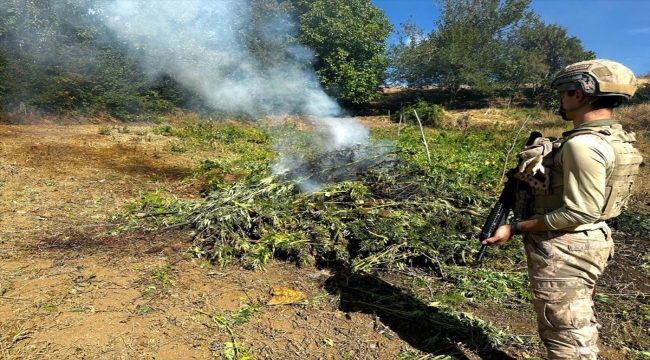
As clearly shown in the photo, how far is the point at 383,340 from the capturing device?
287 cm

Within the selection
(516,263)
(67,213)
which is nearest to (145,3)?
(67,213)

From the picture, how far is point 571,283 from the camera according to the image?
190 cm

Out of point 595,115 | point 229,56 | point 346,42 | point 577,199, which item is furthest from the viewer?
point 346,42

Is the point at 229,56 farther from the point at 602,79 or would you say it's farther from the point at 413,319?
the point at 602,79

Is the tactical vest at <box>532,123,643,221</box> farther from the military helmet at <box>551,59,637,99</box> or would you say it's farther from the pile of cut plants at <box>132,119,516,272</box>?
the pile of cut plants at <box>132,119,516,272</box>

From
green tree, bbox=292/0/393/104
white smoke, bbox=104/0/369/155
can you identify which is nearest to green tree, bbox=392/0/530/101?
green tree, bbox=292/0/393/104

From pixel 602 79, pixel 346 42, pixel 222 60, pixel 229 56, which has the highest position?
pixel 346 42

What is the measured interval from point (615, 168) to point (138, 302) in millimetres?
3260

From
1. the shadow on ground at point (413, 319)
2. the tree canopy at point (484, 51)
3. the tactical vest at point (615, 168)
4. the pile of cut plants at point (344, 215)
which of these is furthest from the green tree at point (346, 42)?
the tactical vest at point (615, 168)

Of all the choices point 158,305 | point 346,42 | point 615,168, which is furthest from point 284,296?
point 346,42

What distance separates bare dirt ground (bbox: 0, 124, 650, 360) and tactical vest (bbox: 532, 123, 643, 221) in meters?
1.44

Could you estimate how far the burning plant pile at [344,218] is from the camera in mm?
3906

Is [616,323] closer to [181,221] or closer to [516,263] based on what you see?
[516,263]

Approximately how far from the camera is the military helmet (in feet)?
5.68
